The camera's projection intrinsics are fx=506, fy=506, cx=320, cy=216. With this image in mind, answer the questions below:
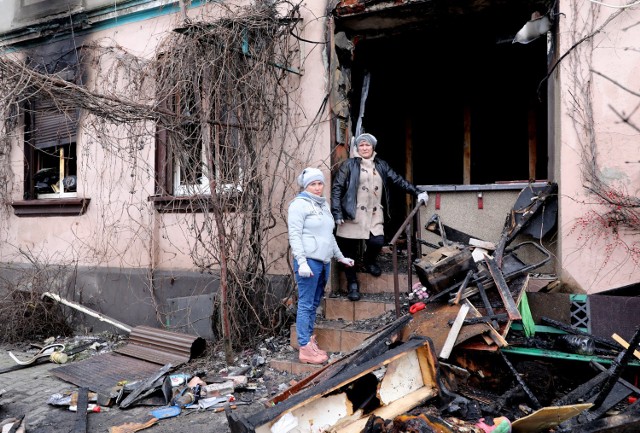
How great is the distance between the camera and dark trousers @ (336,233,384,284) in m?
5.68

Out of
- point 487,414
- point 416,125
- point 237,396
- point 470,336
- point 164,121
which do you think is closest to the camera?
point 487,414

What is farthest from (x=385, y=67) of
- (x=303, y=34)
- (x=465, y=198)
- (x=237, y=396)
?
(x=237, y=396)

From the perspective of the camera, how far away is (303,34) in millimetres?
6223

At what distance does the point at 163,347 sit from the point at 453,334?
3375 millimetres

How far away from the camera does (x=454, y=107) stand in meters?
8.38

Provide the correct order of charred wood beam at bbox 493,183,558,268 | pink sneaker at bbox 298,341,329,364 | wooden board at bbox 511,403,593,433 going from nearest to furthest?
wooden board at bbox 511,403,593,433
pink sneaker at bbox 298,341,329,364
charred wood beam at bbox 493,183,558,268

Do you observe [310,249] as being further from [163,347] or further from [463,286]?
[163,347]

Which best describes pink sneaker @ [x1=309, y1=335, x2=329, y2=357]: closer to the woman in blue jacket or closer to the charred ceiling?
the woman in blue jacket

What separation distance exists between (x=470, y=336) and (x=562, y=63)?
2903 mm

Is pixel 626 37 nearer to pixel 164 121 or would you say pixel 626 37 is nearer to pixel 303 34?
pixel 303 34

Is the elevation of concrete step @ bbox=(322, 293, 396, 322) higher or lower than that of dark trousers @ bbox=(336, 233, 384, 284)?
lower

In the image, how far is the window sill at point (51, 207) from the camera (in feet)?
26.0

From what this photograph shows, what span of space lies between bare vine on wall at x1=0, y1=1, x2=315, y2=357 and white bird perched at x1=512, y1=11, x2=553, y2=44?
8.32 feet

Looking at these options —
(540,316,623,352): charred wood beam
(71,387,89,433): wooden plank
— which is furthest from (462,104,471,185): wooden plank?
(71,387,89,433): wooden plank
